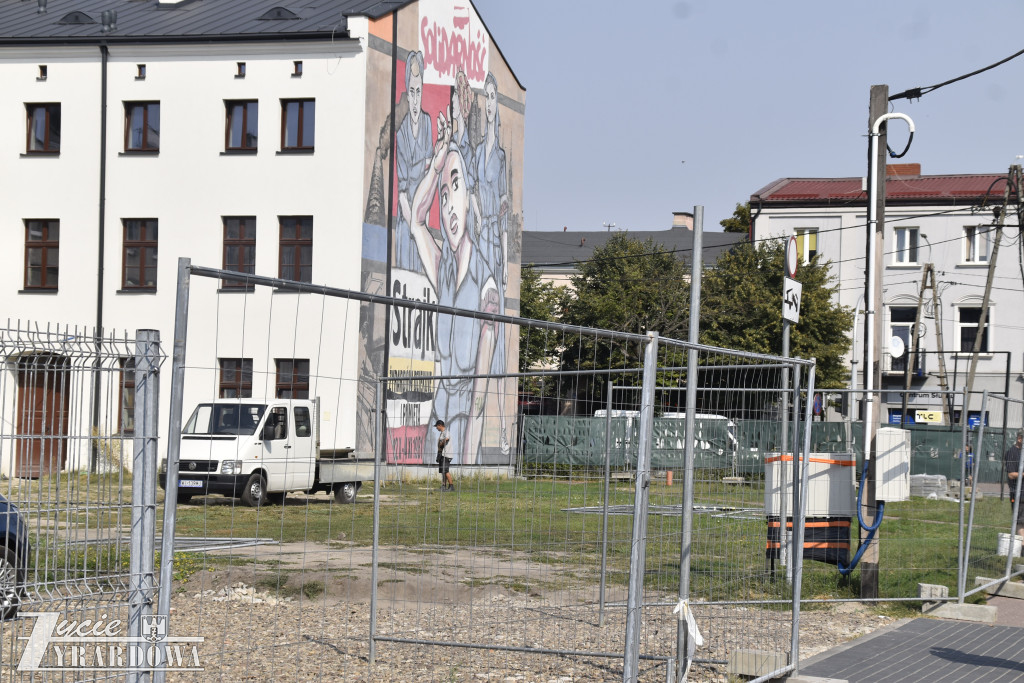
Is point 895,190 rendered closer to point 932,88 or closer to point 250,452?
point 932,88

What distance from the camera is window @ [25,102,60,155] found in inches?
1177

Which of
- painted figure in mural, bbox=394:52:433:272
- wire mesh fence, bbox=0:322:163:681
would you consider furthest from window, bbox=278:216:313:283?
wire mesh fence, bbox=0:322:163:681

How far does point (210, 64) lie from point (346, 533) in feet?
79.1

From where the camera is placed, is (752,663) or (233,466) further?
(752,663)

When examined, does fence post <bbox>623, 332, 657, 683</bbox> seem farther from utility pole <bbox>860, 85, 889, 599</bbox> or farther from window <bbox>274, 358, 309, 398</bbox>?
utility pole <bbox>860, 85, 889, 599</bbox>

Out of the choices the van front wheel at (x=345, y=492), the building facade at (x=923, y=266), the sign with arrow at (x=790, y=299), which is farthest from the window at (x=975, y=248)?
the van front wheel at (x=345, y=492)

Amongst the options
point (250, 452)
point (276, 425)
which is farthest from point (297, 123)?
point (250, 452)

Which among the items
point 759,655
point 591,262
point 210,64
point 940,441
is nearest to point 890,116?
point 940,441

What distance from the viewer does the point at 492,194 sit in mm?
34375

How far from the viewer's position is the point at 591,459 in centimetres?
788

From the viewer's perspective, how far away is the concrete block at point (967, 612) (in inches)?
431

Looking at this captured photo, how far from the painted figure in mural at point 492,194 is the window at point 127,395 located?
2848cm

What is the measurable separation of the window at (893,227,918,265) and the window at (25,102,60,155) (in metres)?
34.3

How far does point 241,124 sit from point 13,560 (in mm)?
25145
